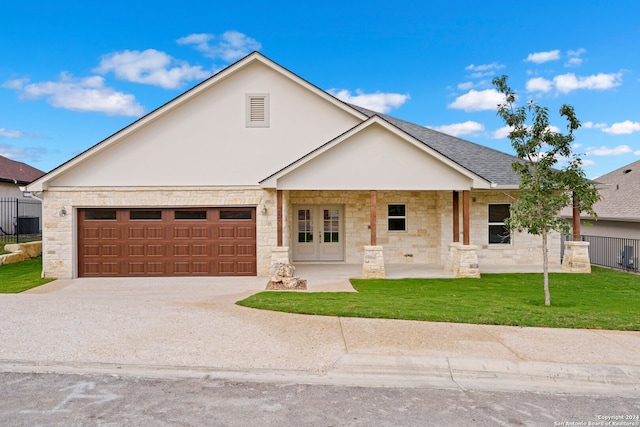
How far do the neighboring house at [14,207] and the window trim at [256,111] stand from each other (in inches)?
636

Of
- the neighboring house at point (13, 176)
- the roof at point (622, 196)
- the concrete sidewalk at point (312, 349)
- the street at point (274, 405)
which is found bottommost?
the street at point (274, 405)

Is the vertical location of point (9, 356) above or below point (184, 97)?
below

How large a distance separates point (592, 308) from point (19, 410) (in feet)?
34.4

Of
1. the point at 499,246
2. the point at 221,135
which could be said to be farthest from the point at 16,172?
the point at 499,246

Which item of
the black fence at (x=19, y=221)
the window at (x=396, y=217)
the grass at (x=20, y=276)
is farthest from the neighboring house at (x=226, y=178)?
the black fence at (x=19, y=221)

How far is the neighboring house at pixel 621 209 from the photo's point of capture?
1928 cm

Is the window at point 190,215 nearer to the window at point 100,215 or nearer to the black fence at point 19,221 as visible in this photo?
the window at point 100,215

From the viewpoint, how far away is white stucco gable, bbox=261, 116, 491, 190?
14305 millimetres

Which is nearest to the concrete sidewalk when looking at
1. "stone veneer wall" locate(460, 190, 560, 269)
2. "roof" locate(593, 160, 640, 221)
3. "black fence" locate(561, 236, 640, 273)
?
"stone veneer wall" locate(460, 190, 560, 269)

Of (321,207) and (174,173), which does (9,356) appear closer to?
(174,173)

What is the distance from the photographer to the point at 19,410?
16.0 feet

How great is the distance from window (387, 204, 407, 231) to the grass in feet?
39.8

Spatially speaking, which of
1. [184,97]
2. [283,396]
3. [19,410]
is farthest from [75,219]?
[283,396]

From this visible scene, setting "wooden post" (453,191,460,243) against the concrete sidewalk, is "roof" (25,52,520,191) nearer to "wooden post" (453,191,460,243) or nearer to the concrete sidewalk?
"wooden post" (453,191,460,243)
